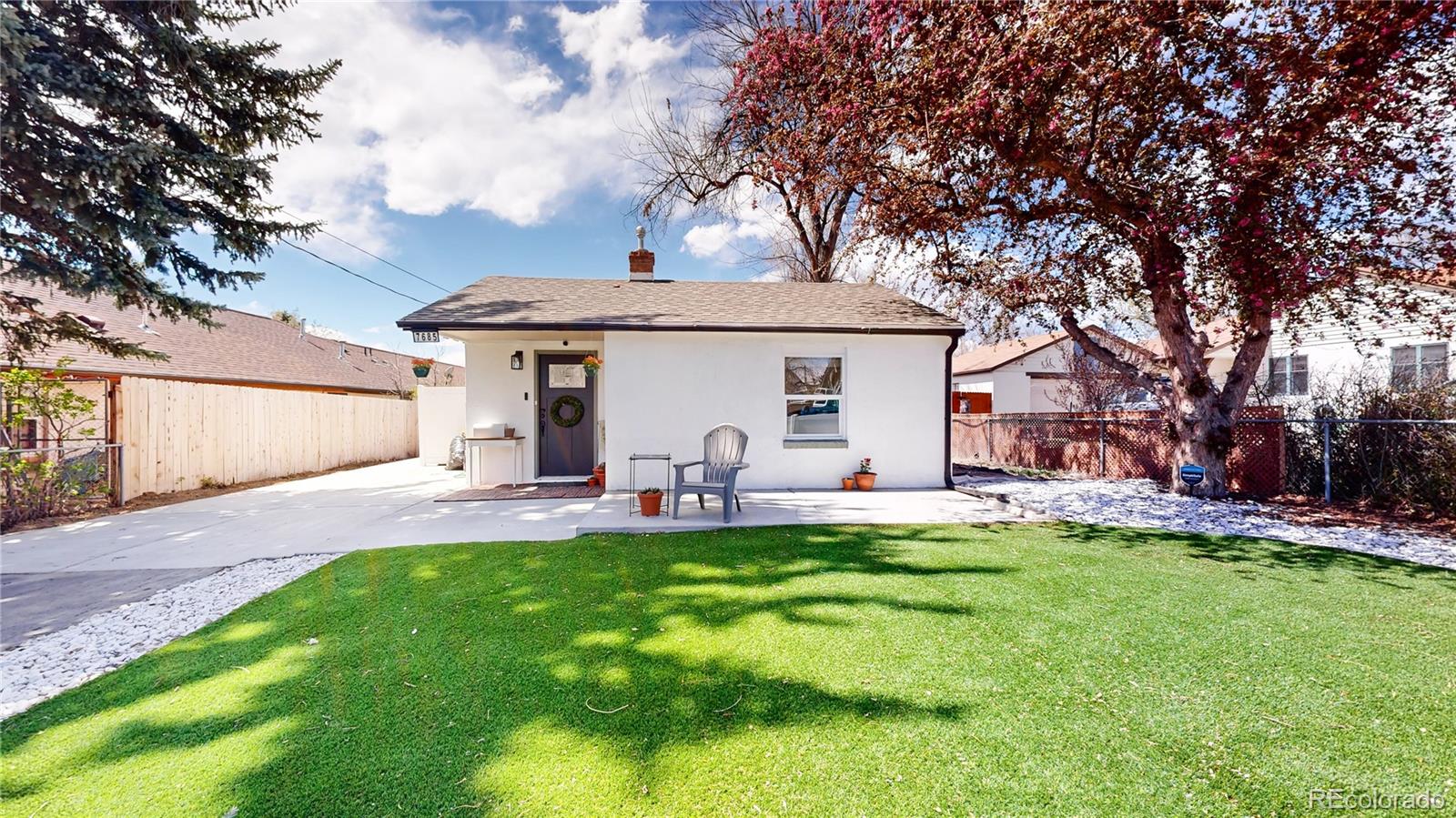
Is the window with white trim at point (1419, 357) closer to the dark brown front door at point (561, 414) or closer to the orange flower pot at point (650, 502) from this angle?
the orange flower pot at point (650, 502)

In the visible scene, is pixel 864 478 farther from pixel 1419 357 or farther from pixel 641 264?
pixel 1419 357

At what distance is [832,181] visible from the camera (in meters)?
8.21

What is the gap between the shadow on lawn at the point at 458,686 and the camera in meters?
1.98

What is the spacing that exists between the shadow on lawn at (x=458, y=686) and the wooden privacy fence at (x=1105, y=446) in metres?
7.01

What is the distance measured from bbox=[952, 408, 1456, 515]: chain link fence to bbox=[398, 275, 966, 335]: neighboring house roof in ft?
16.1

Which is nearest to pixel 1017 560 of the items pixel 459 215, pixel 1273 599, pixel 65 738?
pixel 1273 599

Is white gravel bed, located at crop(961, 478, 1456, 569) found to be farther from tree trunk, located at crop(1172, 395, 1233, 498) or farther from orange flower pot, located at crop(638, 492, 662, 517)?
orange flower pot, located at crop(638, 492, 662, 517)

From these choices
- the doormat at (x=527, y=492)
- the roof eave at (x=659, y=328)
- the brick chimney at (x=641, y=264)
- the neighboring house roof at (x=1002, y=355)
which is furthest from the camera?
the neighboring house roof at (x=1002, y=355)

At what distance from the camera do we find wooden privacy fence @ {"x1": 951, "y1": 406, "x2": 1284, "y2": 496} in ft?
25.6

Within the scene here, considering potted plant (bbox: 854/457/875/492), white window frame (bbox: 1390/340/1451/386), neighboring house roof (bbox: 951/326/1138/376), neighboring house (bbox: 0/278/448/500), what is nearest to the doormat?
neighboring house (bbox: 0/278/448/500)

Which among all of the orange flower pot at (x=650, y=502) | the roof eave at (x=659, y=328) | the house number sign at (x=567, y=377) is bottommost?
the orange flower pot at (x=650, y=502)

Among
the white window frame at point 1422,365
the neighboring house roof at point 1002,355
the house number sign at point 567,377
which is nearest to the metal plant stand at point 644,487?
the house number sign at point 567,377

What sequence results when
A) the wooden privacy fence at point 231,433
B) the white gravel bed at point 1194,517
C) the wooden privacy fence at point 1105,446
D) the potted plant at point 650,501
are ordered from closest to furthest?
the white gravel bed at point 1194,517
the potted plant at point 650,501
the wooden privacy fence at point 231,433
the wooden privacy fence at point 1105,446

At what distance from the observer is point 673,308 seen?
848 cm
